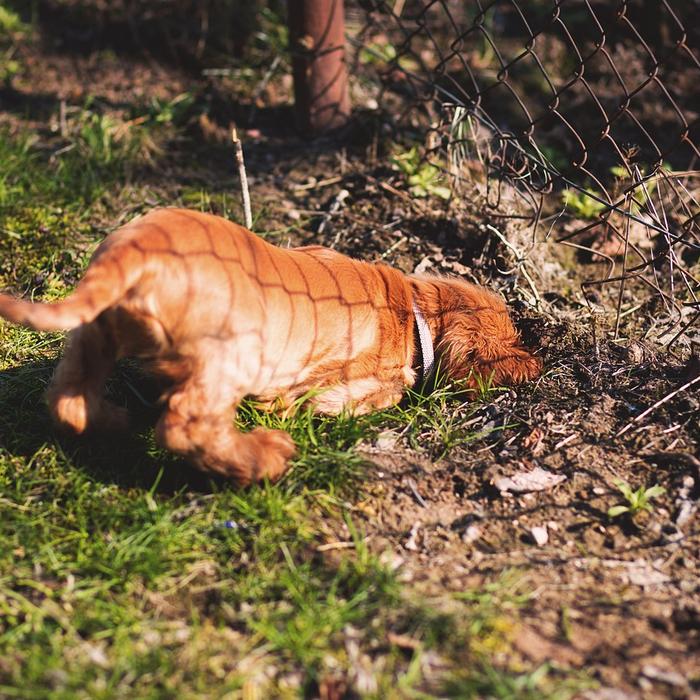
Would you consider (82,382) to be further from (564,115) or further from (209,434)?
(564,115)

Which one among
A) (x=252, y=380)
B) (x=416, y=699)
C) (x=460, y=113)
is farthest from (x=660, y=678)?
(x=460, y=113)

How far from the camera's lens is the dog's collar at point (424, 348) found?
3473 millimetres

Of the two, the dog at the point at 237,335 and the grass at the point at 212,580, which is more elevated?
the dog at the point at 237,335

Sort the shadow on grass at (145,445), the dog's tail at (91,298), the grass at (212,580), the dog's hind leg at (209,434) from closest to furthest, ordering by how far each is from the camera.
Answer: the grass at (212,580) < the dog's tail at (91,298) < the dog's hind leg at (209,434) < the shadow on grass at (145,445)

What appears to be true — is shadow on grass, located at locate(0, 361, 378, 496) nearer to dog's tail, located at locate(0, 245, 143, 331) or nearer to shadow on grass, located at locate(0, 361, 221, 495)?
shadow on grass, located at locate(0, 361, 221, 495)

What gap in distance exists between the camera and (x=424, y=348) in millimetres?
3475

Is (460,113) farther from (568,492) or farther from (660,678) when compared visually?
(660,678)

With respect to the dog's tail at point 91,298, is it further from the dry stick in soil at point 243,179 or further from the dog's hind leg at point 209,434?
the dry stick in soil at point 243,179

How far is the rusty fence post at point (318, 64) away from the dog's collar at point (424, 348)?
1.87 m

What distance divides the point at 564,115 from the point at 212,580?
13.5 feet

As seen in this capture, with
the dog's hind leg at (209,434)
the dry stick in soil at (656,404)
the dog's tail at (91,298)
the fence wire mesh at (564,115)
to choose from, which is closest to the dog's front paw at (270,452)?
the dog's hind leg at (209,434)

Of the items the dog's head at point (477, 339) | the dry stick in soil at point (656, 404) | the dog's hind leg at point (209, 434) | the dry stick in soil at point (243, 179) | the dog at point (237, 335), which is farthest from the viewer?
the dry stick in soil at point (243, 179)

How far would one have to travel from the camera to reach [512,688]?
2.08 m

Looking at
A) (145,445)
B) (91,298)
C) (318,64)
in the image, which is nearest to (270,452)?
(145,445)
